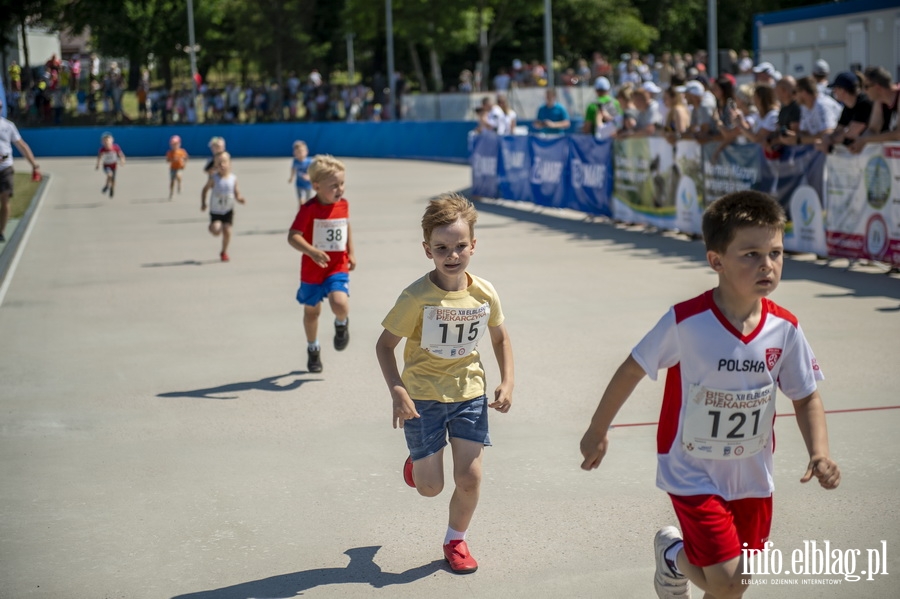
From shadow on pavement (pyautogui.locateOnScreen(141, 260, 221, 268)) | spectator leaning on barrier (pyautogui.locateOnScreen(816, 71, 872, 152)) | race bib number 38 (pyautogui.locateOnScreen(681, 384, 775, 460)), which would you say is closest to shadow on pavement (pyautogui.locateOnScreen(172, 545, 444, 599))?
race bib number 38 (pyautogui.locateOnScreen(681, 384, 775, 460))

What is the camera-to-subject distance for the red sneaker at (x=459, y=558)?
489 cm

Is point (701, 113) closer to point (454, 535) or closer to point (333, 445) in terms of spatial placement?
point (333, 445)

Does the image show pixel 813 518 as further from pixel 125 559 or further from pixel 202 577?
pixel 125 559

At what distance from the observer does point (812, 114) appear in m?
13.6

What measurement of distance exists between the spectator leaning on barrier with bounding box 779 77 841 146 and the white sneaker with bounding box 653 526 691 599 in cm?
1022

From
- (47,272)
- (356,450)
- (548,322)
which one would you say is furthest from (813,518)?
(47,272)

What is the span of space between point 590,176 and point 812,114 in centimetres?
→ 667

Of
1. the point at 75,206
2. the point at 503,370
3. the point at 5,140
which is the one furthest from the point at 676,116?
the point at 75,206

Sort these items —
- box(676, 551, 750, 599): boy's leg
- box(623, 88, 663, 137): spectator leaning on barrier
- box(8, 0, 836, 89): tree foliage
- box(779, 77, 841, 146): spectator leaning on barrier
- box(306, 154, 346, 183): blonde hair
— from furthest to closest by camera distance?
box(8, 0, 836, 89): tree foliage < box(623, 88, 663, 137): spectator leaning on barrier < box(779, 77, 841, 146): spectator leaning on barrier < box(306, 154, 346, 183): blonde hair < box(676, 551, 750, 599): boy's leg

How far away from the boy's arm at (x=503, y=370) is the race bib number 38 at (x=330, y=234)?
3.78 m

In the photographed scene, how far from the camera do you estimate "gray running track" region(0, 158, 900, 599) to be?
16.4 ft

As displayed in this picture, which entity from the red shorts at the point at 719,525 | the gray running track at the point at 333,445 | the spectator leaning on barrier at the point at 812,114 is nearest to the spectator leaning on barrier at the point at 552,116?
the gray running track at the point at 333,445

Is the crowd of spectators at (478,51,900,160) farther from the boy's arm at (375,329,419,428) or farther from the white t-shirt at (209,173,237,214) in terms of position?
the boy's arm at (375,329,419,428)

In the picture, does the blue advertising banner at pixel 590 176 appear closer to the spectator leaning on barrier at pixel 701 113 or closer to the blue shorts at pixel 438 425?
the spectator leaning on barrier at pixel 701 113
